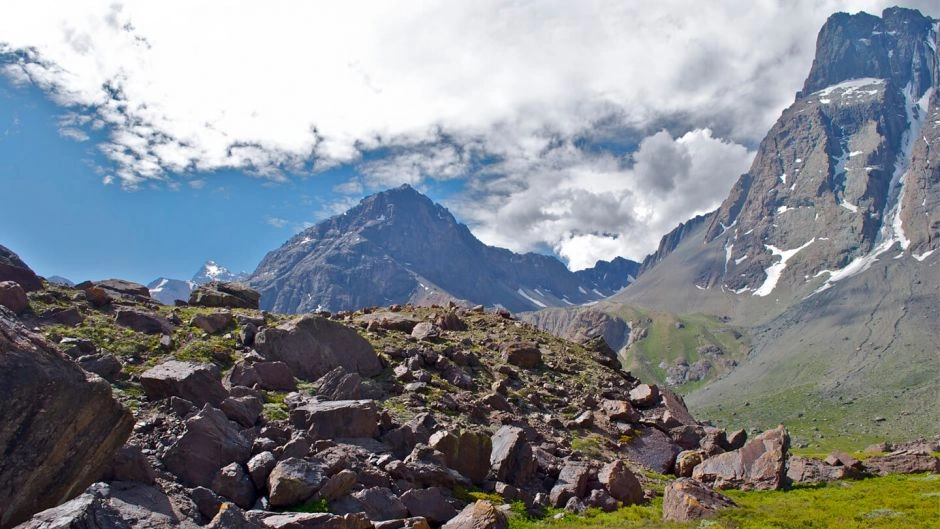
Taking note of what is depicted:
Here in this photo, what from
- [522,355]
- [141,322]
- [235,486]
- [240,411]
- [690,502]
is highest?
[522,355]

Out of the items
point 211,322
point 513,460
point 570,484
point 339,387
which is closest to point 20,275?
point 211,322

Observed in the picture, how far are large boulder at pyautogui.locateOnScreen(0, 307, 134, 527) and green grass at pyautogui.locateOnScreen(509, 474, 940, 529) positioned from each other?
1713cm

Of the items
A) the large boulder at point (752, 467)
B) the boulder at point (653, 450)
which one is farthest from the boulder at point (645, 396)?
the large boulder at point (752, 467)

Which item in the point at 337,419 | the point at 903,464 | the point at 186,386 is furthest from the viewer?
the point at 903,464

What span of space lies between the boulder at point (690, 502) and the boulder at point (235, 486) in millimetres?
19837

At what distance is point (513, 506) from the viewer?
27047 mm

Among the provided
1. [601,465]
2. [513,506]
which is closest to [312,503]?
[513,506]

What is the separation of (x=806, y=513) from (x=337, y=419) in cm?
2519

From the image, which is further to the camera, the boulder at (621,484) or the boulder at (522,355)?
the boulder at (522,355)

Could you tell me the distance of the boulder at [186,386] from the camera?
25.5m

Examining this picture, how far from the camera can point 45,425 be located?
14969mm

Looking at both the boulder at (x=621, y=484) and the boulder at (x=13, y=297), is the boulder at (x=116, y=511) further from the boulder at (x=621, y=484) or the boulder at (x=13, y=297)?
the boulder at (x=13, y=297)

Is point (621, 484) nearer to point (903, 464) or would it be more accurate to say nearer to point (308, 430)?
point (308, 430)

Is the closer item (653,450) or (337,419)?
(337,419)
